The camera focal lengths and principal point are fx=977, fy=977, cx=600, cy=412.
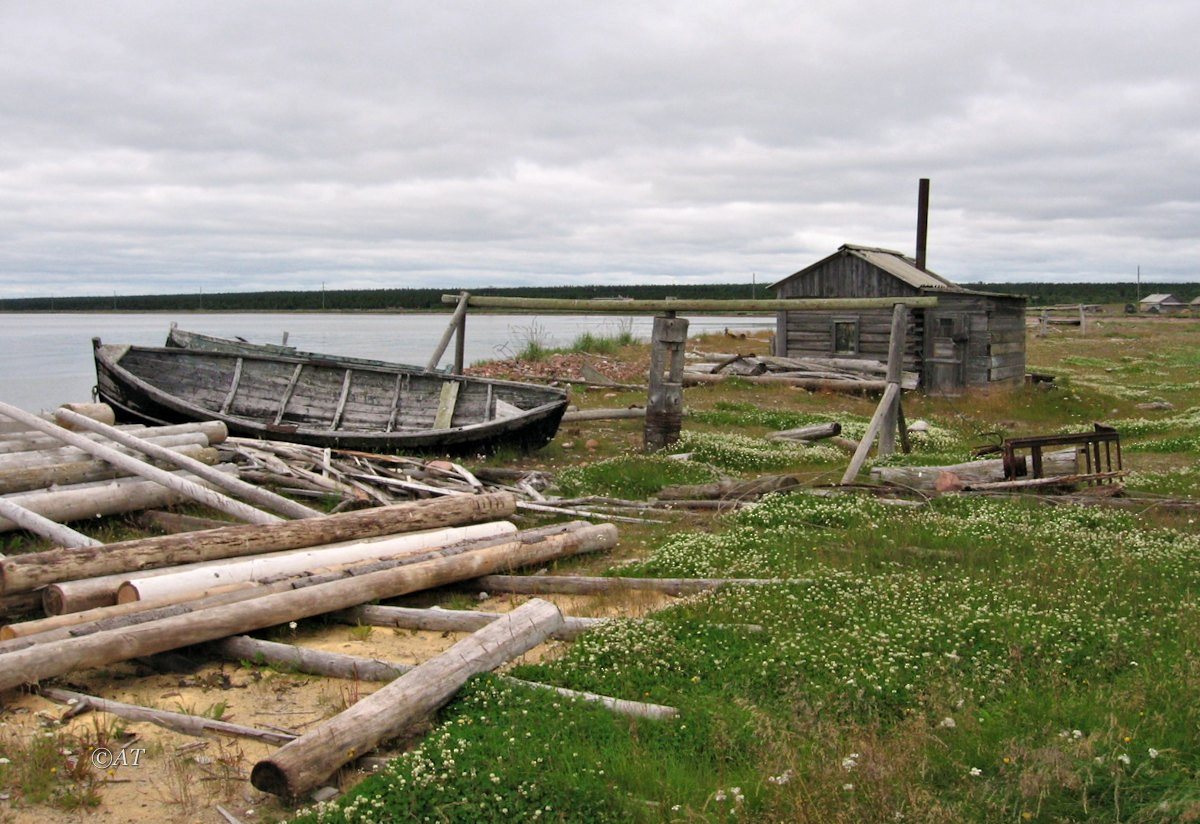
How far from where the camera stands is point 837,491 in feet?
40.9

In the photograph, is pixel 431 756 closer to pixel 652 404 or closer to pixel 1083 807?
pixel 1083 807

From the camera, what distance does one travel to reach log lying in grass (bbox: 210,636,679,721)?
622 centimetres

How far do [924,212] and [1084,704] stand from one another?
33511 millimetres

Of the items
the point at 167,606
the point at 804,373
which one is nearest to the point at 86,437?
the point at 167,606

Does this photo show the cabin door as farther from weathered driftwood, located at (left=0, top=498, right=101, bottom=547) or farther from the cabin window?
weathered driftwood, located at (left=0, top=498, right=101, bottom=547)

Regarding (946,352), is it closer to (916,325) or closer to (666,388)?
(916,325)

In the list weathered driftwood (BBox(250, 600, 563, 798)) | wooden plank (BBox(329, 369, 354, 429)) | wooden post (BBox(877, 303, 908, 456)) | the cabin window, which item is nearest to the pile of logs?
the cabin window

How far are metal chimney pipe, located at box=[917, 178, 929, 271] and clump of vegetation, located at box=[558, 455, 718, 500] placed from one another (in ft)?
78.6

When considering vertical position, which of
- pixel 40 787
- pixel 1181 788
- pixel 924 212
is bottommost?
pixel 40 787

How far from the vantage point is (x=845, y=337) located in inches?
1254

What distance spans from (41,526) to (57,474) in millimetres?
1517

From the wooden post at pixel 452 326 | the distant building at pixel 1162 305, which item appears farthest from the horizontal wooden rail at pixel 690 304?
the distant building at pixel 1162 305

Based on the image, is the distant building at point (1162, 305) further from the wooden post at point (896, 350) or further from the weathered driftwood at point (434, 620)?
the weathered driftwood at point (434, 620)

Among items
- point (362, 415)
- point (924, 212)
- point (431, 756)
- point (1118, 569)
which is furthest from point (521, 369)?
point (431, 756)
